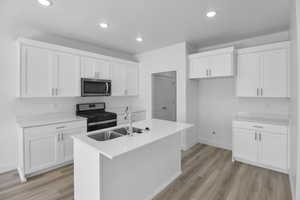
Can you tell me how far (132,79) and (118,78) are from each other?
0.54 meters

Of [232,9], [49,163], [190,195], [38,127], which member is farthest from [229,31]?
[49,163]

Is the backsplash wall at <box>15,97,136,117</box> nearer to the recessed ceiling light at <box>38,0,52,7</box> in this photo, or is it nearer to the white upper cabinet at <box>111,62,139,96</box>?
the white upper cabinet at <box>111,62,139,96</box>

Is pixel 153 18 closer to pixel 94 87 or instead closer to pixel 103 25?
pixel 103 25

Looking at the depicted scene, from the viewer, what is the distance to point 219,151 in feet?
11.6

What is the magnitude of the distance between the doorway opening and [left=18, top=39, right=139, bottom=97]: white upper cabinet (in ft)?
4.43

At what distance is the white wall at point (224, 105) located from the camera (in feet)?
9.98

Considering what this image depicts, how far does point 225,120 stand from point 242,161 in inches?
41.6

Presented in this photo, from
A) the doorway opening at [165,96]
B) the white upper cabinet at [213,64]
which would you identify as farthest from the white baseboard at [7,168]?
the white upper cabinet at [213,64]

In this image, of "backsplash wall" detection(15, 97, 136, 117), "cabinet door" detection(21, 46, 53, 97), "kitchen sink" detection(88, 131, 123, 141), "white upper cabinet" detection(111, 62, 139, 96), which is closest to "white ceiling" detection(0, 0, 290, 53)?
"cabinet door" detection(21, 46, 53, 97)

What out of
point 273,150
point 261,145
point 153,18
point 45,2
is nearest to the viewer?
point 45,2

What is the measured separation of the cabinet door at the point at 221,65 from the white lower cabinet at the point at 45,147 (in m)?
3.22

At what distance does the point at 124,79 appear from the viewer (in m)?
4.18

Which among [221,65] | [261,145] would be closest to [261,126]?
[261,145]

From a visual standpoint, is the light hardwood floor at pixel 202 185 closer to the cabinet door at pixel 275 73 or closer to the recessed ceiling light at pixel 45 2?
the cabinet door at pixel 275 73
